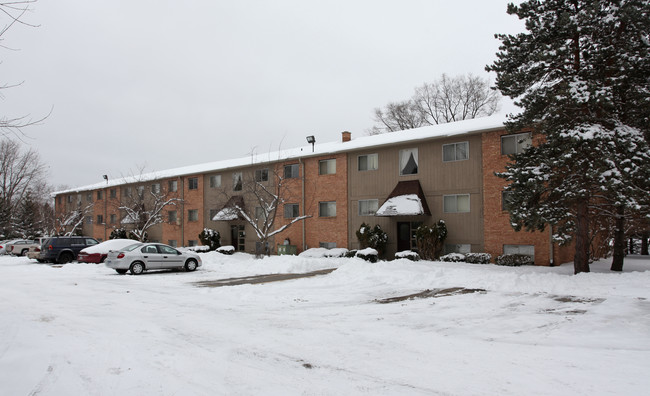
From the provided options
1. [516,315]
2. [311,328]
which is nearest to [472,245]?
[516,315]

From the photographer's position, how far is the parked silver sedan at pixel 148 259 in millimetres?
18453

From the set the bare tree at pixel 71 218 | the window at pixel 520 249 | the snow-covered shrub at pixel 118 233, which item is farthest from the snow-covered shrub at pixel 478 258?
the bare tree at pixel 71 218

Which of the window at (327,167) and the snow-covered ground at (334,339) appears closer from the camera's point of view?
the snow-covered ground at (334,339)

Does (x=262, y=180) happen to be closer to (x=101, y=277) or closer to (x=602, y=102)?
(x=101, y=277)

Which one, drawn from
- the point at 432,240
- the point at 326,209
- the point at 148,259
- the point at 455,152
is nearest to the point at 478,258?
the point at 432,240

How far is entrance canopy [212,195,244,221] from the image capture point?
98.9ft

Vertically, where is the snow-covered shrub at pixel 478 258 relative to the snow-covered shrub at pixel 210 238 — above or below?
below

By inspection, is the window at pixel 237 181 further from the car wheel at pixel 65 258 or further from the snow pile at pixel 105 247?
the car wheel at pixel 65 258

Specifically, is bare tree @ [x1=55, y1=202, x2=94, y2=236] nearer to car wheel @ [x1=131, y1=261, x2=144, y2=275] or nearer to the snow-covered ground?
car wheel @ [x1=131, y1=261, x2=144, y2=275]

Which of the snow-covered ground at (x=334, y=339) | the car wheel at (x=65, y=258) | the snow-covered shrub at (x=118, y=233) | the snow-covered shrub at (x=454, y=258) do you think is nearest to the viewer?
the snow-covered ground at (x=334, y=339)

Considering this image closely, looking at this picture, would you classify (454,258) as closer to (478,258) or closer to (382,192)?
(478,258)

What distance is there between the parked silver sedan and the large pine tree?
1393 centimetres

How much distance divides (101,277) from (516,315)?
15623 millimetres

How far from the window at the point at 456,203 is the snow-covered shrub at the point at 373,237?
3.64 m
